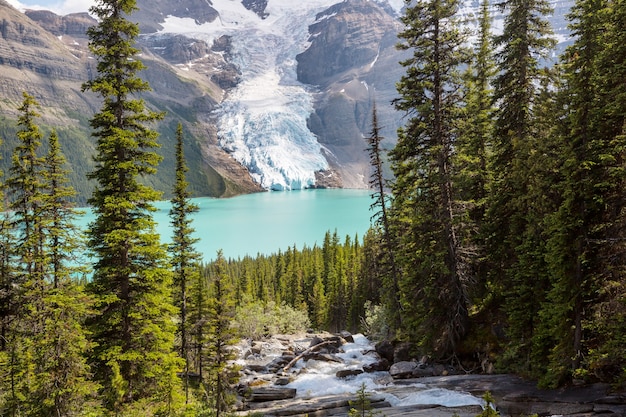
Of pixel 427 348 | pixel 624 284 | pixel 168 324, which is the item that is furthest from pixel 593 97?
pixel 168 324

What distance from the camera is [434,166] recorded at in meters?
16.6

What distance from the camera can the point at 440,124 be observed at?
1644 cm

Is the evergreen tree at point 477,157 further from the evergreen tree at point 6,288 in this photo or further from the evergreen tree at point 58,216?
the evergreen tree at point 6,288

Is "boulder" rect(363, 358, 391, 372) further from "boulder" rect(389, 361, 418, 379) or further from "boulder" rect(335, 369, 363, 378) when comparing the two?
"boulder" rect(389, 361, 418, 379)

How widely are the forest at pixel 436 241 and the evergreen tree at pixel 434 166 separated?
8 centimetres

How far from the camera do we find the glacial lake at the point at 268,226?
120188mm

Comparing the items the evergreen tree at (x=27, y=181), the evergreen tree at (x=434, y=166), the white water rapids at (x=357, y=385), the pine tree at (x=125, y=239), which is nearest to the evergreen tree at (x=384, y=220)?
the white water rapids at (x=357, y=385)

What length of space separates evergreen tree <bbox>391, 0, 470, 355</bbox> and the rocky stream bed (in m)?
2.35

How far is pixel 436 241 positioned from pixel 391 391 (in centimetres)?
632

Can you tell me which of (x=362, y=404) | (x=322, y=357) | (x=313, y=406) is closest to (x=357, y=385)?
(x=313, y=406)

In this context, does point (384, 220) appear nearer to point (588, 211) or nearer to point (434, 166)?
point (434, 166)

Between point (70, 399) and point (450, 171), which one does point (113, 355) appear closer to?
point (70, 399)

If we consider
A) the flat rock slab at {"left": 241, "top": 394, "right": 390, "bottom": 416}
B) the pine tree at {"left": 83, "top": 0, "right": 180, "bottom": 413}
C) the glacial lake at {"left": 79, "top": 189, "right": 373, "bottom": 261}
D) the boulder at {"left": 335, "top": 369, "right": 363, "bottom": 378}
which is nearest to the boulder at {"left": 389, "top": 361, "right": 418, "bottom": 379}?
the boulder at {"left": 335, "top": 369, "right": 363, "bottom": 378}

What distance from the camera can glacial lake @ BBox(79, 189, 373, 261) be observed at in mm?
120188
